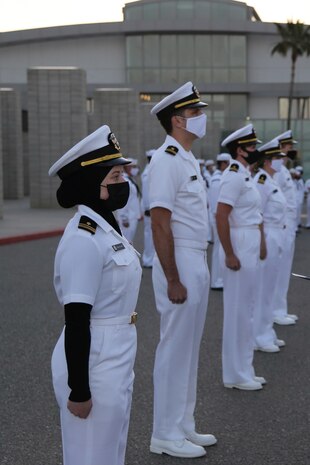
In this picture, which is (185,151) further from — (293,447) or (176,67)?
(176,67)

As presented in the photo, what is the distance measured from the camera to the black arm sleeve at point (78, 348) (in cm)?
274

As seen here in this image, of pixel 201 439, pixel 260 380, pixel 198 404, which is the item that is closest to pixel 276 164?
pixel 260 380

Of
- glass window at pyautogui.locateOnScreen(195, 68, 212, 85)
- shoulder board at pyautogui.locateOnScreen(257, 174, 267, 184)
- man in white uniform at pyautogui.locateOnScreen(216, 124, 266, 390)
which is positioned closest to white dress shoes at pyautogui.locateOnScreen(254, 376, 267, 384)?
man in white uniform at pyautogui.locateOnScreen(216, 124, 266, 390)

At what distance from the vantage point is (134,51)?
60.6 metres

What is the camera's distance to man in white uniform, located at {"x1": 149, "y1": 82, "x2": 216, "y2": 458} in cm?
→ 429

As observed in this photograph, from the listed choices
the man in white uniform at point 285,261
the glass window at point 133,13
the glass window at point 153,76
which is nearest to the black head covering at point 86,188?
the man in white uniform at point 285,261

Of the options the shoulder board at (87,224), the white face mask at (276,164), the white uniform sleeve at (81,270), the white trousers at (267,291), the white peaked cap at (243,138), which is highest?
the white peaked cap at (243,138)

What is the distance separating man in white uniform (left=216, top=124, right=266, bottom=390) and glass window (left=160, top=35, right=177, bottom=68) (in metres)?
55.2

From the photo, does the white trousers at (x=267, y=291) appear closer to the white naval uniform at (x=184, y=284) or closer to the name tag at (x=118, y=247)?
the white naval uniform at (x=184, y=284)

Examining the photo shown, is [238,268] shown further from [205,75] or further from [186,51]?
[186,51]

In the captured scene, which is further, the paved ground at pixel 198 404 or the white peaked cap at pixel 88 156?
the paved ground at pixel 198 404

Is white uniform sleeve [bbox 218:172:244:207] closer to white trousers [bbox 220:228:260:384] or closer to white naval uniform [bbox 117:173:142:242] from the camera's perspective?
white trousers [bbox 220:228:260:384]

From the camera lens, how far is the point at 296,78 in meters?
60.3

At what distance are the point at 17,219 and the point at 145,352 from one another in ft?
53.3
